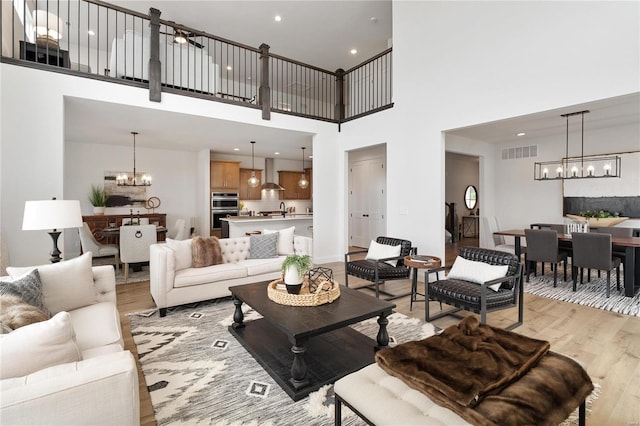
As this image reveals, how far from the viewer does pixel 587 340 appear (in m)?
3.01

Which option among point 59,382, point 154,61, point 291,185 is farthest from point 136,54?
point 291,185

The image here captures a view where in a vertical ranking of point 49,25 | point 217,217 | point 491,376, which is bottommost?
point 491,376

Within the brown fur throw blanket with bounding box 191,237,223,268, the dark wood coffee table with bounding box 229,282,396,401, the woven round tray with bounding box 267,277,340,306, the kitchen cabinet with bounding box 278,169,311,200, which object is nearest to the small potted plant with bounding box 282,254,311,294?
the woven round tray with bounding box 267,277,340,306

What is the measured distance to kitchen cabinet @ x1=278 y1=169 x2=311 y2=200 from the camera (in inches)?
402

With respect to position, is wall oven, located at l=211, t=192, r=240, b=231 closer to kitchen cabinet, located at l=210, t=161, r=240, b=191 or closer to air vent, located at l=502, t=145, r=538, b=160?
kitchen cabinet, located at l=210, t=161, r=240, b=191

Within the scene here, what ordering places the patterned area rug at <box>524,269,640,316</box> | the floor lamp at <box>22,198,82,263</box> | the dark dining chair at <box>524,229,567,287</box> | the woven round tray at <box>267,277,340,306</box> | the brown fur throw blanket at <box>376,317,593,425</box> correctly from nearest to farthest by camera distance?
1. the brown fur throw blanket at <box>376,317,593,425</box>
2. the woven round tray at <box>267,277,340,306</box>
3. the floor lamp at <box>22,198,82,263</box>
4. the patterned area rug at <box>524,269,640,316</box>
5. the dark dining chair at <box>524,229,567,287</box>

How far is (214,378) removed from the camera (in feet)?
7.76

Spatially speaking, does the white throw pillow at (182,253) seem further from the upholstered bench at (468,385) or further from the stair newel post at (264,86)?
the upholstered bench at (468,385)

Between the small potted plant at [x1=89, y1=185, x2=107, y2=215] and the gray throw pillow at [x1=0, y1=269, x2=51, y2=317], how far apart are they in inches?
241

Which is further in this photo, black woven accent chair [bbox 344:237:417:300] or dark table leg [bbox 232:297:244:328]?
black woven accent chair [bbox 344:237:417:300]

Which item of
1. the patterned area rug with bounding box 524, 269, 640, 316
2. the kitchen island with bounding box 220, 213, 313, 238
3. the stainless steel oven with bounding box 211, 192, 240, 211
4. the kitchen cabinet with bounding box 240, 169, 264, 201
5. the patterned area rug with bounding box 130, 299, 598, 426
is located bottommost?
the patterned area rug with bounding box 130, 299, 598, 426

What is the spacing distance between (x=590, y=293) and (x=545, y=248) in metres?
0.82

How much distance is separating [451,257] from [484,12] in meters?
5.03

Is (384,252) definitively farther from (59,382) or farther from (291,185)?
(291,185)
